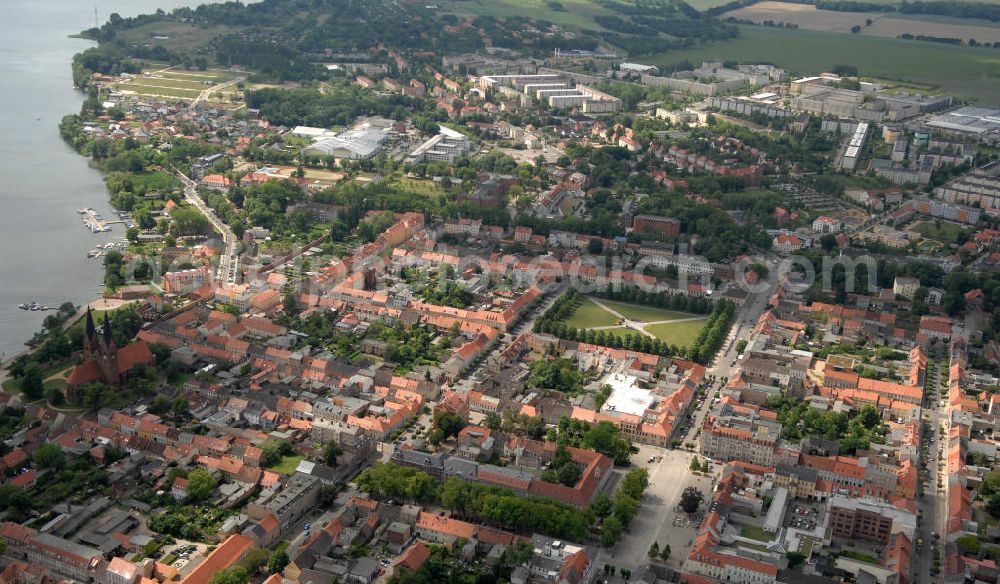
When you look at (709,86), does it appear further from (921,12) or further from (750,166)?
(921,12)

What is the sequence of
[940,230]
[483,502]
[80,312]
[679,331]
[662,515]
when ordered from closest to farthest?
[483,502]
[662,515]
[80,312]
[679,331]
[940,230]

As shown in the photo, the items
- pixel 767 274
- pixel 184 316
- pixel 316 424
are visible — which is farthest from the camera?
pixel 767 274

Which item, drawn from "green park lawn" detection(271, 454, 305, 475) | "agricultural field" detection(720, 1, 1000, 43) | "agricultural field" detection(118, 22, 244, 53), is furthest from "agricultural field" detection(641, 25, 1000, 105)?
"green park lawn" detection(271, 454, 305, 475)

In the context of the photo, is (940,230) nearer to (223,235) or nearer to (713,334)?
(713,334)

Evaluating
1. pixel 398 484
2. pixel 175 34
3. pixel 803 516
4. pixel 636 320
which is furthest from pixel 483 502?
pixel 175 34

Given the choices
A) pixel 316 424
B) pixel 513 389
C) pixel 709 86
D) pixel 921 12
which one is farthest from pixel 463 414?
pixel 921 12

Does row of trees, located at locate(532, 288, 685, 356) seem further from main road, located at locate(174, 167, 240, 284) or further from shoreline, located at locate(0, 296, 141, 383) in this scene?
shoreline, located at locate(0, 296, 141, 383)

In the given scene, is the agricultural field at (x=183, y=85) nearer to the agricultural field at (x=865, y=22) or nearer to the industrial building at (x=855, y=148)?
the industrial building at (x=855, y=148)
